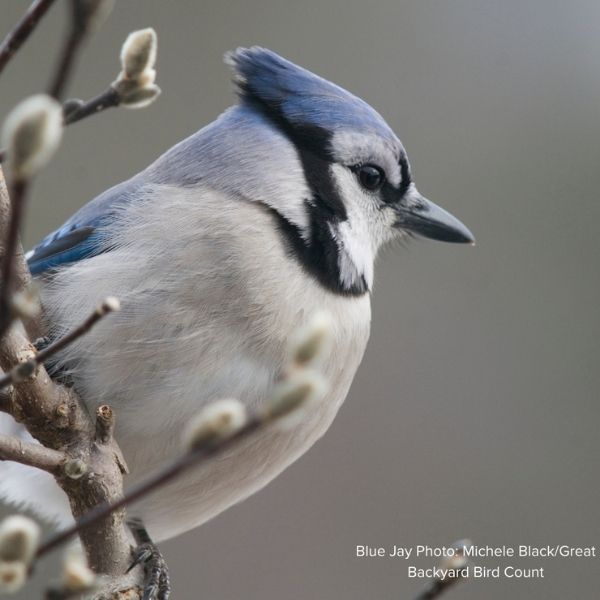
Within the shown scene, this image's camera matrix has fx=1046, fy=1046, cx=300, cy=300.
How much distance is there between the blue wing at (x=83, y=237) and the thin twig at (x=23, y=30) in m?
0.96

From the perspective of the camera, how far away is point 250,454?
5.58 ft

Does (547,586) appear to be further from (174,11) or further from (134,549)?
(174,11)

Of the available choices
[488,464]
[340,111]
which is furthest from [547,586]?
[340,111]

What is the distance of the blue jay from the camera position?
1.51 metres

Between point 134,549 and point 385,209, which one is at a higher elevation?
point 385,209

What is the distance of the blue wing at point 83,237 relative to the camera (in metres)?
1.69

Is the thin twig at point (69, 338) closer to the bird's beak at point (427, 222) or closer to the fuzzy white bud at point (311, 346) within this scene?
the fuzzy white bud at point (311, 346)

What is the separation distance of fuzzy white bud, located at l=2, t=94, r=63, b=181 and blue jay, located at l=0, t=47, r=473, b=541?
92 centimetres

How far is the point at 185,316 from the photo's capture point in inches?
59.5

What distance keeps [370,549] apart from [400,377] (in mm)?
679

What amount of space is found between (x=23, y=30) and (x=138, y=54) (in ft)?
0.36

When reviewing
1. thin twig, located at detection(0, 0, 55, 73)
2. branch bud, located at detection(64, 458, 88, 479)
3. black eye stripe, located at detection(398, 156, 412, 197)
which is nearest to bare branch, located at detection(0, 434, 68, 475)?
branch bud, located at detection(64, 458, 88, 479)

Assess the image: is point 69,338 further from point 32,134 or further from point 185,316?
point 185,316

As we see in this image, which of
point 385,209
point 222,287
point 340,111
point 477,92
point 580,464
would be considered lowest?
point 580,464
